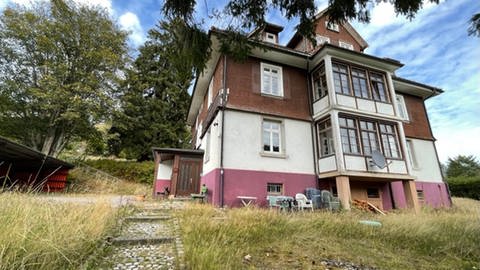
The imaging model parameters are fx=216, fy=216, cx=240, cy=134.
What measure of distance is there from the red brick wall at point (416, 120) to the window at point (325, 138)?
6.83 metres

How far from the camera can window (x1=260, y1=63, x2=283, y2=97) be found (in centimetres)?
1070

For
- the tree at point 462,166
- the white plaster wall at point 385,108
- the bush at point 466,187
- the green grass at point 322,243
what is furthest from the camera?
the tree at point 462,166

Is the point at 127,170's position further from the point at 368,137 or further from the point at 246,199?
the point at 368,137

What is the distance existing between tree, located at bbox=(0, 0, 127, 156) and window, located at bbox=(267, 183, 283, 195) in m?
15.3

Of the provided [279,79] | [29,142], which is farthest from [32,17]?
[279,79]

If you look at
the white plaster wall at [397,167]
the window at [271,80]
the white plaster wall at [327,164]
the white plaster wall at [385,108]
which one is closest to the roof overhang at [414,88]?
the white plaster wall at [385,108]

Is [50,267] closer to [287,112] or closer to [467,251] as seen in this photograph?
[467,251]

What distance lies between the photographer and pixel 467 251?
4.16 meters

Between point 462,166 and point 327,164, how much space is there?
42498mm

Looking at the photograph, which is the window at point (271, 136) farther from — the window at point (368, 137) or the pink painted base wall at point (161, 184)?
the pink painted base wall at point (161, 184)

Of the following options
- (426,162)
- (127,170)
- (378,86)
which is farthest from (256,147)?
(127,170)

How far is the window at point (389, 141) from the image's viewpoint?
10305 mm

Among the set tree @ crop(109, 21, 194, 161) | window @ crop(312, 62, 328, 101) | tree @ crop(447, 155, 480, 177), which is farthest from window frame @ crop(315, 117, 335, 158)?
tree @ crop(447, 155, 480, 177)

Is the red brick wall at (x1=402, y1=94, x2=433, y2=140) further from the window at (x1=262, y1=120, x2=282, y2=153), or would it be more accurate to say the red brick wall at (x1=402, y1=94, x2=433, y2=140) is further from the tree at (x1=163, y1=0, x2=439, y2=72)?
the tree at (x1=163, y1=0, x2=439, y2=72)
